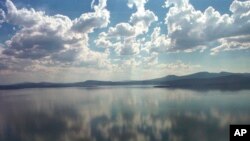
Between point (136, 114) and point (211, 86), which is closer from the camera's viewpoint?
point (136, 114)

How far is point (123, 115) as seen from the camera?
25.3ft

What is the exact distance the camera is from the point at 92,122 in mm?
7629

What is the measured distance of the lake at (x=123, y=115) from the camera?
735 cm

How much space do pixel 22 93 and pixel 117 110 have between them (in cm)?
264

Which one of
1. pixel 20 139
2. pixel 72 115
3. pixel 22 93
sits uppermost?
pixel 22 93

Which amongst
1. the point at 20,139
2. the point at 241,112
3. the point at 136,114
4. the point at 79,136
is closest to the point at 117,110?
the point at 136,114

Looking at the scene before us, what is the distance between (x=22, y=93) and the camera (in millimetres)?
8242

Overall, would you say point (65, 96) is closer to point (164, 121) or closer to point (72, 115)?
point (72, 115)

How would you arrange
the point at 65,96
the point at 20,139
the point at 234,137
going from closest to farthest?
1. the point at 234,137
2. the point at 20,139
3. the point at 65,96

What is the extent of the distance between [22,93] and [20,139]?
1.38 meters

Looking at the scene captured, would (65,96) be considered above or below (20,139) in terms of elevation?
above

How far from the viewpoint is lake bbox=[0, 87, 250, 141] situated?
289 inches

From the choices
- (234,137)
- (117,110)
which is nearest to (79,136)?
(117,110)

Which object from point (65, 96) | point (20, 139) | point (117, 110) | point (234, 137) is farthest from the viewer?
point (65, 96)
